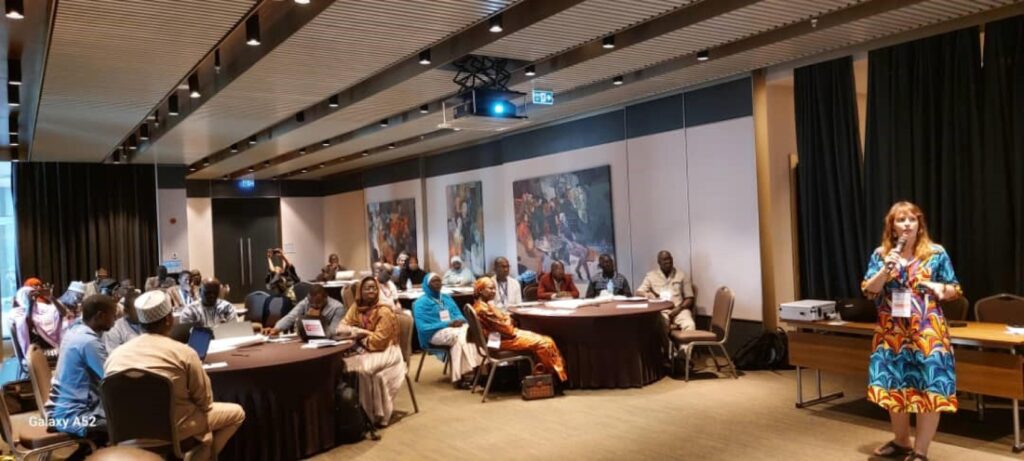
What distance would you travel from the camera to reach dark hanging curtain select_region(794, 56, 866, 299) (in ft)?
22.9

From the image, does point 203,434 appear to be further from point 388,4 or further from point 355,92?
point 355,92

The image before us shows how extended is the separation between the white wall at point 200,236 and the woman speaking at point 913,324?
1407 centimetres

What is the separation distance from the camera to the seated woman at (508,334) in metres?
6.52

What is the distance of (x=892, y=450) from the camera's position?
460cm

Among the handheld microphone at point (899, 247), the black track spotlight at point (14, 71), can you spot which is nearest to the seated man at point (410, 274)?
the black track spotlight at point (14, 71)

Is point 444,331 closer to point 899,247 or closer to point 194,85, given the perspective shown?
point 194,85

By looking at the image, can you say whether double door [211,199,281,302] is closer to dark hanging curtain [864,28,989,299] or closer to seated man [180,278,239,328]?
seated man [180,278,239,328]

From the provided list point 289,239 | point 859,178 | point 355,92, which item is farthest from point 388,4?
point 289,239

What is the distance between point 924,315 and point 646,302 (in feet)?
11.0

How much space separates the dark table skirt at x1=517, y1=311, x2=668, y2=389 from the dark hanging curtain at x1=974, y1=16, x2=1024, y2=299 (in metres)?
2.89

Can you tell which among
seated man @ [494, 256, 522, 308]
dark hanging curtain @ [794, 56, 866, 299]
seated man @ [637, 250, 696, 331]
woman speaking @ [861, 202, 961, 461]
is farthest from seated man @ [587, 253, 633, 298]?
woman speaking @ [861, 202, 961, 461]

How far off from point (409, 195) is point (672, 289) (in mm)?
7360

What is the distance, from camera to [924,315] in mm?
4250

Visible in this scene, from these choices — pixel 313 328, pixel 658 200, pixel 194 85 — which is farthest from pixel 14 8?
pixel 658 200
